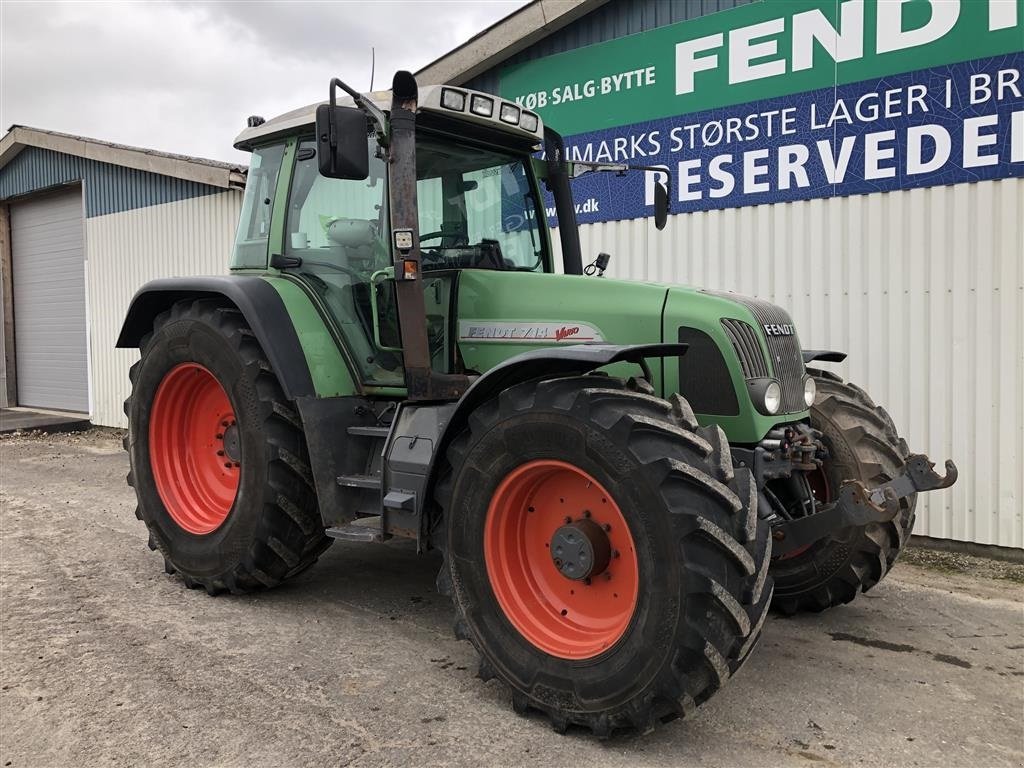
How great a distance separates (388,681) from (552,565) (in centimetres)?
85

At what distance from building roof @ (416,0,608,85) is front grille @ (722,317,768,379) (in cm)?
450

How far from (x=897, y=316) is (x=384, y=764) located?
15.2ft

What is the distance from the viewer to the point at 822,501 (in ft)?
14.5

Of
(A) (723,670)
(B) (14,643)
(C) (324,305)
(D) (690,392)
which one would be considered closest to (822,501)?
(D) (690,392)

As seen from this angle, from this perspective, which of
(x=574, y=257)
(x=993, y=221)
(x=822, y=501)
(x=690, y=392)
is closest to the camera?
(x=690, y=392)

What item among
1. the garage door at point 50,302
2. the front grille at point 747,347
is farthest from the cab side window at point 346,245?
the garage door at point 50,302

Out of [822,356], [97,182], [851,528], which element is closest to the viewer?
[851,528]

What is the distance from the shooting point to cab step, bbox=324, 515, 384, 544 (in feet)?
13.2

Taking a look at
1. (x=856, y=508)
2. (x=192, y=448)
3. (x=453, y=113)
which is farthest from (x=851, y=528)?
(x=192, y=448)

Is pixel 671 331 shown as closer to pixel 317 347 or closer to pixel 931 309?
pixel 317 347

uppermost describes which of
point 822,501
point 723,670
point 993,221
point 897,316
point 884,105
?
point 884,105

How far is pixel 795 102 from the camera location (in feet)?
20.6

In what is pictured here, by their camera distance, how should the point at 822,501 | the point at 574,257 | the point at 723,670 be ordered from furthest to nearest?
1. the point at 574,257
2. the point at 822,501
3. the point at 723,670

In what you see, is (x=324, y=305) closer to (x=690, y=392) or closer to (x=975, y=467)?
(x=690, y=392)
